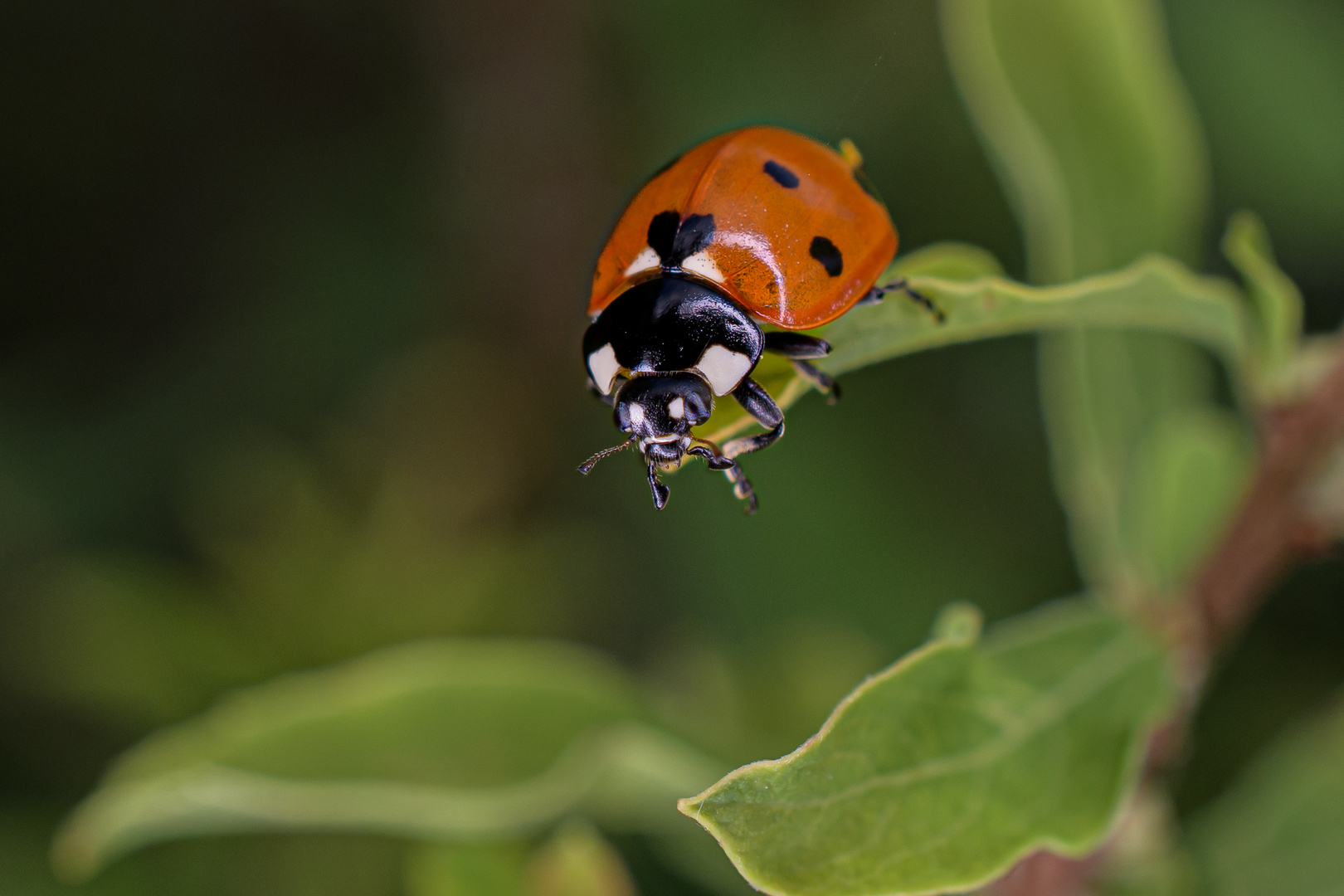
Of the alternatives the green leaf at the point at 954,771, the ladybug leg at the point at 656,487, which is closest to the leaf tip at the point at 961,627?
the green leaf at the point at 954,771

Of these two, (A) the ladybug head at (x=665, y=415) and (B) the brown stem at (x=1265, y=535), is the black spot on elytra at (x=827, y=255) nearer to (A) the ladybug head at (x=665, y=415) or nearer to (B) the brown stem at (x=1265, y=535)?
(A) the ladybug head at (x=665, y=415)

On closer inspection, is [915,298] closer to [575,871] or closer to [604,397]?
[604,397]

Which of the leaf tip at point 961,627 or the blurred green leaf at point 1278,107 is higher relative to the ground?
the blurred green leaf at point 1278,107

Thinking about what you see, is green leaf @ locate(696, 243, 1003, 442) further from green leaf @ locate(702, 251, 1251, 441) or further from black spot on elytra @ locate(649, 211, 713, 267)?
black spot on elytra @ locate(649, 211, 713, 267)

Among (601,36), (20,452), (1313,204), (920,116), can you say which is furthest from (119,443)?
(1313,204)

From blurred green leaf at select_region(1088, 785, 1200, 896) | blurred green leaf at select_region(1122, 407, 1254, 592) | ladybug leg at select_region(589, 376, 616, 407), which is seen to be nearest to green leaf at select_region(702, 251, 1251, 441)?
ladybug leg at select_region(589, 376, 616, 407)

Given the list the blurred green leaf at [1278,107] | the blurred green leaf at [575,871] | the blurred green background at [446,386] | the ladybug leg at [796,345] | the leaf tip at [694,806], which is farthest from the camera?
the blurred green leaf at [1278,107]

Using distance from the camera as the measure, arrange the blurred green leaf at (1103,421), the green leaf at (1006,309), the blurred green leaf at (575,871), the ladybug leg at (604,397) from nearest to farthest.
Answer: the green leaf at (1006,309), the ladybug leg at (604,397), the blurred green leaf at (575,871), the blurred green leaf at (1103,421)

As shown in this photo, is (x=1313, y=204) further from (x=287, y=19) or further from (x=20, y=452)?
(x=20, y=452)
